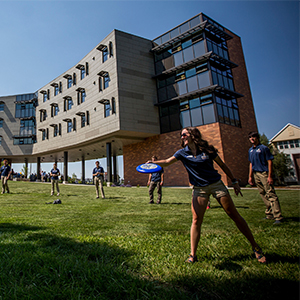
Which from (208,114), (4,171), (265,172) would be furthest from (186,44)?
(265,172)

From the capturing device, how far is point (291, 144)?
44.0 meters

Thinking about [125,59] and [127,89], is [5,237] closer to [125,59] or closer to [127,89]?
[127,89]

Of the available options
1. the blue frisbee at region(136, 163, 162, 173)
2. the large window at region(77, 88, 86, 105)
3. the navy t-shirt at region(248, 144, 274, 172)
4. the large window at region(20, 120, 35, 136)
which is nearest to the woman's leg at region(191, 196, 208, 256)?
the blue frisbee at region(136, 163, 162, 173)

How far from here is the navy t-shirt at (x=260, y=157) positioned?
594 centimetres

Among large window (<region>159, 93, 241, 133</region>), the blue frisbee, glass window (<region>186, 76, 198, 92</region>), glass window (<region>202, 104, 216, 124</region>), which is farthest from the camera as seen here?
glass window (<region>186, 76, 198, 92</region>)

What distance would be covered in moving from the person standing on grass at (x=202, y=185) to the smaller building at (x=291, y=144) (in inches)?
1782

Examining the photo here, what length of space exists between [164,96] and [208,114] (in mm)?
7164

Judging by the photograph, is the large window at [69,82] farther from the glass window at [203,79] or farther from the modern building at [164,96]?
the glass window at [203,79]

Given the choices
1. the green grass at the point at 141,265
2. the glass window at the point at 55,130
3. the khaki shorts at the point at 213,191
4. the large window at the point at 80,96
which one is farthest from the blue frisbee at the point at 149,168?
the glass window at the point at 55,130

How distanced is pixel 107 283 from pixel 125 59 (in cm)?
2925

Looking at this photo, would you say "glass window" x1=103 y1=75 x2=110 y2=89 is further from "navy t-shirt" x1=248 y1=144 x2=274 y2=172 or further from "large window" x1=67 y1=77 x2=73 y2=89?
"navy t-shirt" x1=248 y1=144 x2=274 y2=172

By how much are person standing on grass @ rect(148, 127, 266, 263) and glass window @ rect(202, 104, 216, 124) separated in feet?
71.0

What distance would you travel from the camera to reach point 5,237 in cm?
405

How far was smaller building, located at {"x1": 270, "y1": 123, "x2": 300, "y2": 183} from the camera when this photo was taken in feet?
139
